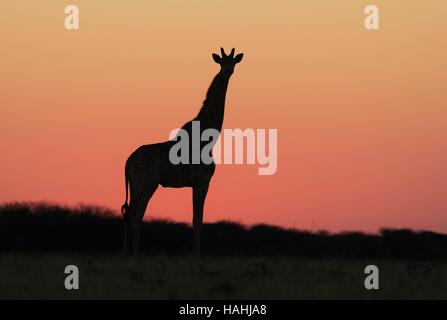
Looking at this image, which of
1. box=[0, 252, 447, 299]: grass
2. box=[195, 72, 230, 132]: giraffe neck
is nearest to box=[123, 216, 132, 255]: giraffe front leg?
box=[0, 252, 447, 299]: grass

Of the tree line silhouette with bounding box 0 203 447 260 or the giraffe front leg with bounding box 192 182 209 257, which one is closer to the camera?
the giraffe front leg with bounding box 192 182 209 257

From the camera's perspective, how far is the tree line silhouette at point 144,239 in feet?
89.4

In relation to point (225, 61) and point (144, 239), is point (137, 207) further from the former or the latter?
point (144, 239)

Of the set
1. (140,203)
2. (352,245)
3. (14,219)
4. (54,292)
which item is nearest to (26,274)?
(54,292)

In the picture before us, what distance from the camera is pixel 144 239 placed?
30578 mm

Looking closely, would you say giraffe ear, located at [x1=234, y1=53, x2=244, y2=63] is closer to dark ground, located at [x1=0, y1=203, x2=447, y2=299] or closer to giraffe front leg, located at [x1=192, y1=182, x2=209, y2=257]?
giraffe front leg, located at [x1=192, y1=182, x2=209, y2=257]

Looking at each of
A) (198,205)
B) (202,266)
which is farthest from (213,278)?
(198,205)

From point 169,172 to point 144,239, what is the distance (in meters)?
7.41

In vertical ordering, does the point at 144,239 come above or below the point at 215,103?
below

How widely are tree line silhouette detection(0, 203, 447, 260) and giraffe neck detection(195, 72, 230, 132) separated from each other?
13.9ft

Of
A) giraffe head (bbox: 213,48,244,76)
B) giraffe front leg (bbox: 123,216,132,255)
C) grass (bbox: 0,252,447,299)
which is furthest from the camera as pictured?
giraffe head (bbox: 213,48,244,76)

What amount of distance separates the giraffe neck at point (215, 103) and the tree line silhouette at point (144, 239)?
4.22 m

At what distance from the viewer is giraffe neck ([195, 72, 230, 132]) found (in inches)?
950

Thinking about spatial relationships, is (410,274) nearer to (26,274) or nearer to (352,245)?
(26,274)
